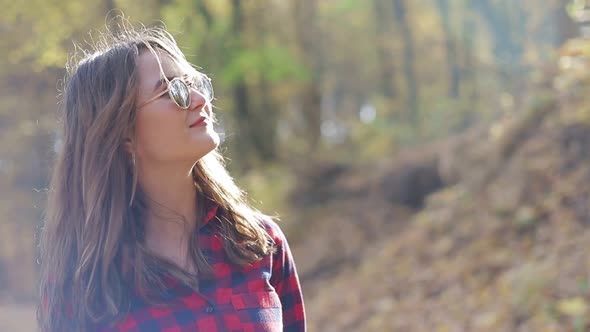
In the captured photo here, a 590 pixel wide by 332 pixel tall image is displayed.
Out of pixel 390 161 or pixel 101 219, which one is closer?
pixel 101 219

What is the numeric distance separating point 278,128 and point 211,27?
4.48 m

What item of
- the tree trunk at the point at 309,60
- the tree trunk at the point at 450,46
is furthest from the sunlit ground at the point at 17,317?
the tree trunk at the point at 450,46

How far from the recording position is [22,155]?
809 centimetres

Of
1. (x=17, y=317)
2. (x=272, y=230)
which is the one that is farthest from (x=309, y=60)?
(x=272, y=230)

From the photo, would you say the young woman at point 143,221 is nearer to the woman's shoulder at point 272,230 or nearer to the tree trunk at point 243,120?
the woman's shoulder at point 272,230

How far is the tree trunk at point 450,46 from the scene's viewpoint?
21609 mm

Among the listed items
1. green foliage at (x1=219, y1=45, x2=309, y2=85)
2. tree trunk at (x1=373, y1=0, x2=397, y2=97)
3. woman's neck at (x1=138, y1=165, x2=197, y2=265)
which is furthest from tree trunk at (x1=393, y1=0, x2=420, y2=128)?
woman's neck at (x1=138, y1=165, x2=197, y2=265)

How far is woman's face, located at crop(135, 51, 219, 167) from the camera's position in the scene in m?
2.47

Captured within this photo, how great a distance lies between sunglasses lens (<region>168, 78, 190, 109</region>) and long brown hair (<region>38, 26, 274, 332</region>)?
11 centimetres

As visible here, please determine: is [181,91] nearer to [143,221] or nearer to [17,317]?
[143,221]

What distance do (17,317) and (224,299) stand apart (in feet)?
21.5

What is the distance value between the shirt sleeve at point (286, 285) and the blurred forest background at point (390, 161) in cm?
110

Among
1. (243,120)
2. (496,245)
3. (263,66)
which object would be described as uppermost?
(243,120)

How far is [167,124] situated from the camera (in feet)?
8.20
